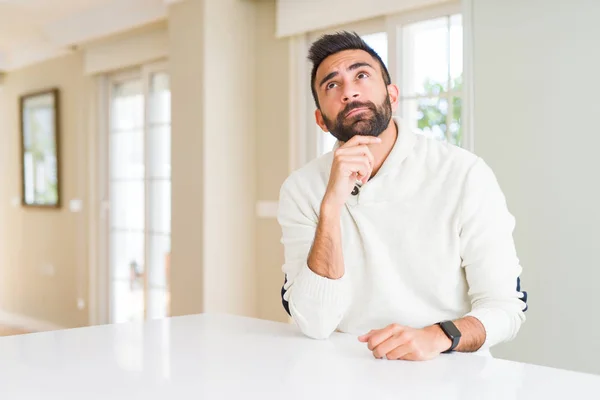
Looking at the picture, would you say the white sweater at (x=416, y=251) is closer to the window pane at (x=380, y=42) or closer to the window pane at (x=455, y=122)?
the window pane at (x=455, y=122)

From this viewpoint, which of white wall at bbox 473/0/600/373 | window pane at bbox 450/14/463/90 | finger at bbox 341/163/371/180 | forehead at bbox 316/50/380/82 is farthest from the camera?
window pane at bbox 450/14/463/90

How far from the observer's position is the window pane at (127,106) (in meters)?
5.14

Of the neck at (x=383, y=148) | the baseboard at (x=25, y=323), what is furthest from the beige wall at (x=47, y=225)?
the neck at (x=383, y=148)

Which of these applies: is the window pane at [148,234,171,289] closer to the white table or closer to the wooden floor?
the wooden floor

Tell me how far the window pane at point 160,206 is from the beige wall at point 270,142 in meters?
1.02

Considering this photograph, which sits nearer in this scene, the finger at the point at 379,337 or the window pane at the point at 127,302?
the finger at the point at 379,337

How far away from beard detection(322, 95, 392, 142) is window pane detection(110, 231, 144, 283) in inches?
148

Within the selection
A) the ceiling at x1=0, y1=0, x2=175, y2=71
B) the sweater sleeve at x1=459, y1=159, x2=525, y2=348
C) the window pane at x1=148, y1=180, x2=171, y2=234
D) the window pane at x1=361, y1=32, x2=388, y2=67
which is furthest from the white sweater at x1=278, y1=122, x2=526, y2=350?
the window pane at x1=148, y1=180, x2=171, y2=234

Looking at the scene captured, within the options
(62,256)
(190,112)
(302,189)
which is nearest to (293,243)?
(302,189)

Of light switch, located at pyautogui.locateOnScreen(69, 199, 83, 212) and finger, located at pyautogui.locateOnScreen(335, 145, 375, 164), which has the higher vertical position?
finger, located at pyautogui.locateOnScreen(335, 145, 375, 164)

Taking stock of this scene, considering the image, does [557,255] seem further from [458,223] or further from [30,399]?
[30,399]

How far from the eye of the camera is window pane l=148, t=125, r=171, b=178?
4.82 meters

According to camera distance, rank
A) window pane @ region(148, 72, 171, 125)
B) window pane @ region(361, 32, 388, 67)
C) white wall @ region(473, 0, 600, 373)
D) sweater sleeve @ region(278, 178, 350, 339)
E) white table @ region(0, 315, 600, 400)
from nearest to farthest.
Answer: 1. white table @ region(0, 315, 600, 400)
2. sweater sleeve @ region(278, 178, 350, 339)
3. white wall @ region(473, 0, 600, 373)
4. window pane @ region(361, 32, 388, 67)
5. window pane @ region(148, 72, 171, 125)

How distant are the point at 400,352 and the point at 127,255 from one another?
4435 mm
